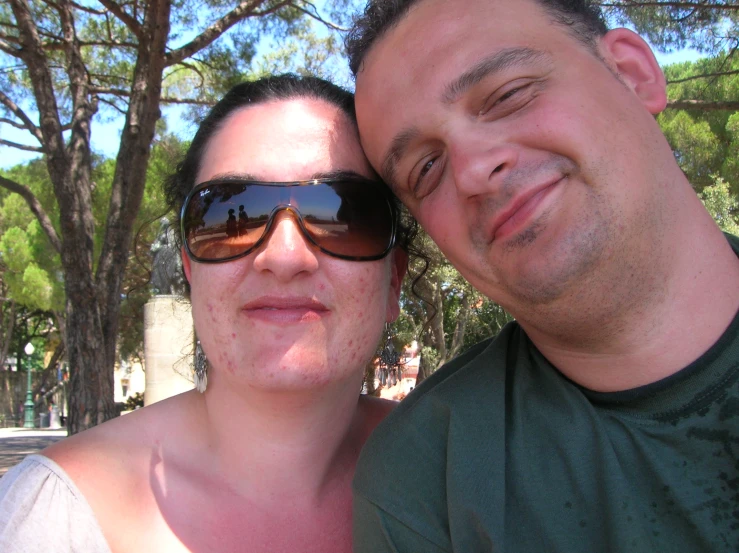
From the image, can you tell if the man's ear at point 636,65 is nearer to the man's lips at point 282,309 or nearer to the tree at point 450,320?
the man's lips at point 282,309

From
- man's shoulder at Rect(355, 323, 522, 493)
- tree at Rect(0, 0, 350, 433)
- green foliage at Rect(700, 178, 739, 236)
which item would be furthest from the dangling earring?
green foliage at Rect(700, 178, 739, 236)

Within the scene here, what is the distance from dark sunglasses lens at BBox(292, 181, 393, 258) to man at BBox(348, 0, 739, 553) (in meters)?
0.22

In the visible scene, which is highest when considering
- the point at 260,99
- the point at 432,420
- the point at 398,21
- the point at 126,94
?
the point at 126,94

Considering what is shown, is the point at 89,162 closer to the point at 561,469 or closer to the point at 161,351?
the point at 161,351

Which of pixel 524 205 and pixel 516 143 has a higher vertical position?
pixel 516 143

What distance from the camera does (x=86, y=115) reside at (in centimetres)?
611

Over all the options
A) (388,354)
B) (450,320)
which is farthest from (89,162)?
(450,320)

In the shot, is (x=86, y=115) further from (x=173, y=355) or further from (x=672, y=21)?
(x=672, y=21)

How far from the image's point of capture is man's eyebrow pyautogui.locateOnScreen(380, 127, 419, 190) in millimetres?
1575

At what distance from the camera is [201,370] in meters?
1.95

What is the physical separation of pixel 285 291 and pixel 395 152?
0.46m

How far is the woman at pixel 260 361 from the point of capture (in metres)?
1.54

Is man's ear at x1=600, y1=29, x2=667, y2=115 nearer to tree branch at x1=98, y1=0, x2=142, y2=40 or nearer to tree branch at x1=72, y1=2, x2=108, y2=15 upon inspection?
tree branch at x1=98, y1=0, x2=142, y2=40

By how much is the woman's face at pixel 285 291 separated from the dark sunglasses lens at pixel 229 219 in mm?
35
